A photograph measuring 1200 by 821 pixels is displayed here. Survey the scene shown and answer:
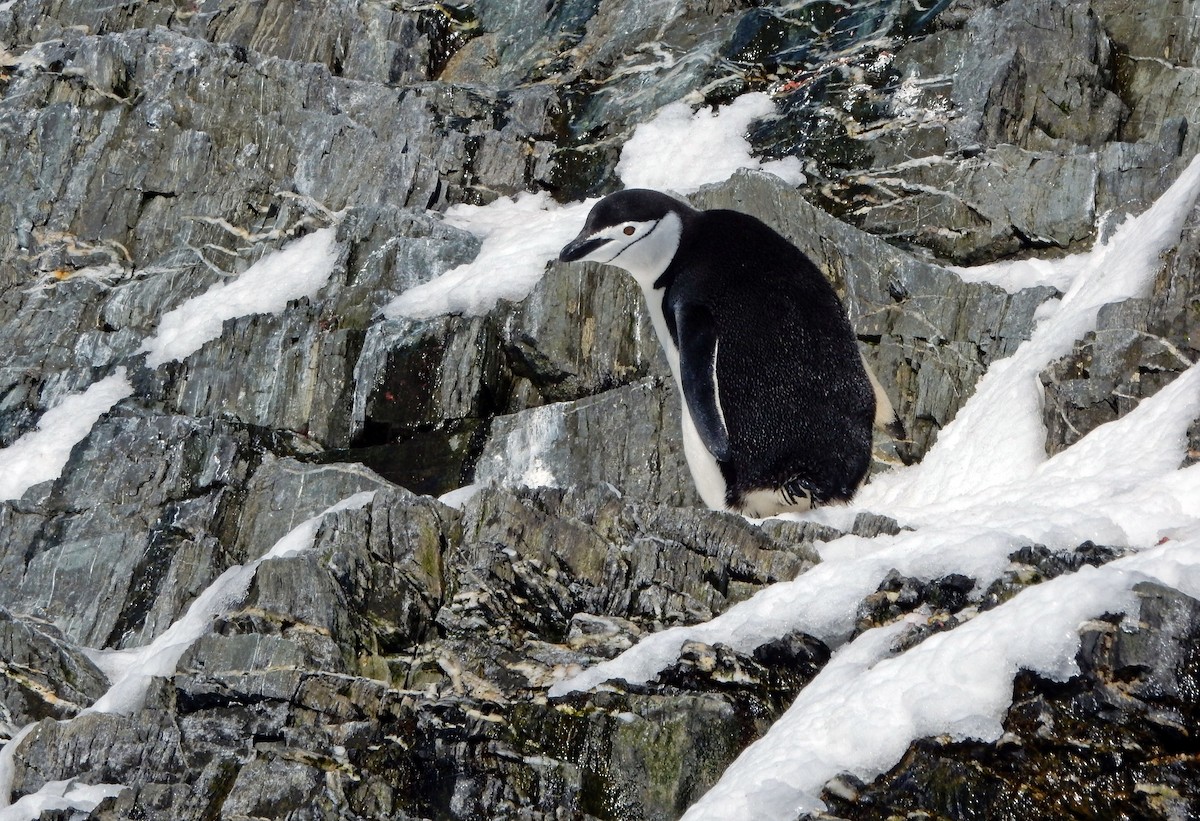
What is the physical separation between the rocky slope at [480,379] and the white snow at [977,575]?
3.9 inches

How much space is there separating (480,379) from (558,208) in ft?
8.80

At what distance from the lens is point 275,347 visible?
9133mm

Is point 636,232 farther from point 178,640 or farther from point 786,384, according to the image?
point 178,640

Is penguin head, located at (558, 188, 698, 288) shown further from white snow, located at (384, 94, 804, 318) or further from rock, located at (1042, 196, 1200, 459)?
rock, located at (1042, 196, 1200, 459)

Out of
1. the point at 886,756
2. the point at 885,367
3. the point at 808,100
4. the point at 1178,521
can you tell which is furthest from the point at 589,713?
the point at 808,100

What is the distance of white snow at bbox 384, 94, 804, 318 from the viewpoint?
8836mm

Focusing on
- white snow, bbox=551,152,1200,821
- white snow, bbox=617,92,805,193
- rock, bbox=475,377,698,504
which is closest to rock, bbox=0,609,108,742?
rock, bbox=475,377,698,504

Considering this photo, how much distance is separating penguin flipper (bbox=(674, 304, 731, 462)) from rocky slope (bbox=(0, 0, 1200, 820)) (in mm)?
789

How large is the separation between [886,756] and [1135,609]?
2.42 ft

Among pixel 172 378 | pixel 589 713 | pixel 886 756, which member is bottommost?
pixel 172 378

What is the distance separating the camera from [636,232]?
23.0ft

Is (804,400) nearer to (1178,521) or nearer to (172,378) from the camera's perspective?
(1178,521)

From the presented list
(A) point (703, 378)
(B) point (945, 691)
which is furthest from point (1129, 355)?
(B) point (945, 691)

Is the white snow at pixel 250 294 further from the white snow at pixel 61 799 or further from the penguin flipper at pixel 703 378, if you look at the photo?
the white snow at pixel 61 799
